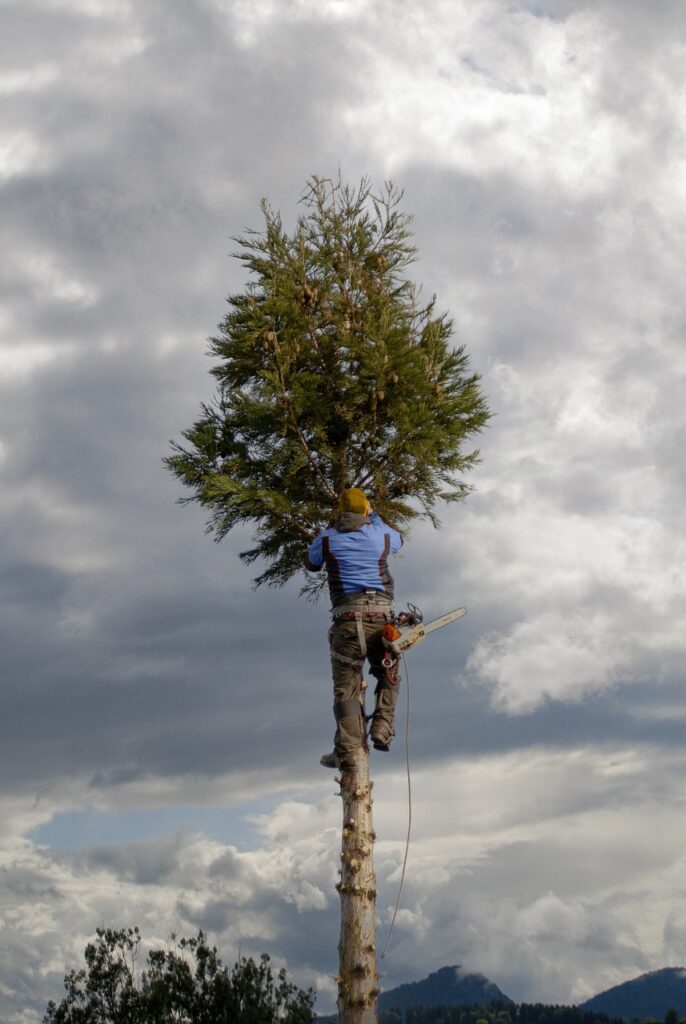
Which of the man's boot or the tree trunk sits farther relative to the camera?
the man's boot

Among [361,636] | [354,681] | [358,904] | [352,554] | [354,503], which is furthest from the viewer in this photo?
[354,503]

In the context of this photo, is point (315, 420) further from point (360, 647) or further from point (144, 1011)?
point (144, 1011)

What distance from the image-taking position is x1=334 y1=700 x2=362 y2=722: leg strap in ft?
45.3

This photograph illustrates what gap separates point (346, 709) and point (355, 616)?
125 cm

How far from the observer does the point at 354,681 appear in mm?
13906

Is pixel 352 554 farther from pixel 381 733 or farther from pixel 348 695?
pixel 381 733

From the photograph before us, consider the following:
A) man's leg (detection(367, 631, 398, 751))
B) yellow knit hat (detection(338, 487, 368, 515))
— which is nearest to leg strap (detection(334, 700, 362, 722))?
man's leg (detection(367, 631, 398, 751))

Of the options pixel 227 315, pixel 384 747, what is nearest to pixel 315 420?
pixel 227 315

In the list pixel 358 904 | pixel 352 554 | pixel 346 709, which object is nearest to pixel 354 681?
pixel 346 709

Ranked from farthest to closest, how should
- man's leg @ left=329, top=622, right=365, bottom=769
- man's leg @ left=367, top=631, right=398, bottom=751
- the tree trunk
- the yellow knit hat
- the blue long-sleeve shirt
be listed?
the yellow knit hat, the blue long-sleeve shirt, man's leg @ left=367, top=631, right=398, bottom=751, man's leg @ left=329, top=622, right=365, bottom=769, the tree trunk

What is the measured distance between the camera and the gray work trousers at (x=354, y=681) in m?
13.8

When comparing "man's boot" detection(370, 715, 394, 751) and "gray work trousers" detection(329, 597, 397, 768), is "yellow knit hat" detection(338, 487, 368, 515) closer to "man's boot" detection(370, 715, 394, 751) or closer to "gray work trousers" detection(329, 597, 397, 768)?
"gray work trousers" detection(329, 597, 397, 768)

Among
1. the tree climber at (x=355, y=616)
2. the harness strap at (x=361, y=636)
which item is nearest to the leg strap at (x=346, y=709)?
the tree climber at (x=355, y=616)

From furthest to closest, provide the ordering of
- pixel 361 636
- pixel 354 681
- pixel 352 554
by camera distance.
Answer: pixel 352 554 → pixel 354 681 → pixel 361 636
